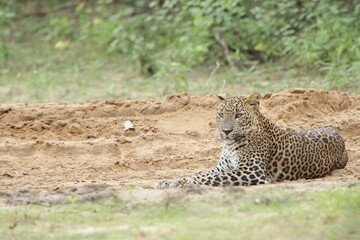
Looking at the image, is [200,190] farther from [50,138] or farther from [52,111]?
[52,111]

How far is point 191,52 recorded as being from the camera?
16.2 m

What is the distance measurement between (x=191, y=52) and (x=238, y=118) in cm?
770

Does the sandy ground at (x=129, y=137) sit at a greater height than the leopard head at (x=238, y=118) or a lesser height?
lesser

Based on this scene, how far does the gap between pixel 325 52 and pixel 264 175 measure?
7430mm

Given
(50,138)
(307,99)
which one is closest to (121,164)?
(50,138)

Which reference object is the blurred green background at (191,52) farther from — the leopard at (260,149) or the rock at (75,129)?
the leopard at (260,149)

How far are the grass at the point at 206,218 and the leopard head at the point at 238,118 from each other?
4.61 ft

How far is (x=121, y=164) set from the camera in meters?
9.85

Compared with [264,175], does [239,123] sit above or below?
above

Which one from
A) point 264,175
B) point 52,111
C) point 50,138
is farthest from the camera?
point 52,111

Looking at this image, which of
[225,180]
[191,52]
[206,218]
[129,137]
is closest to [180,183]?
[225,180]

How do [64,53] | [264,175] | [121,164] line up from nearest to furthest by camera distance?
[264,175] → [121,164] → [64,53]

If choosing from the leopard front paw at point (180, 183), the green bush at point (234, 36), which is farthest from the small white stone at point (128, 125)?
the leopard front paw at point (180, 183)

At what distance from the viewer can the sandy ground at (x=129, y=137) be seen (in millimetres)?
9320
